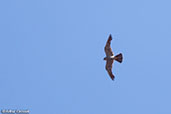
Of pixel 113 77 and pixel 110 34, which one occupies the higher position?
pixel 110 34

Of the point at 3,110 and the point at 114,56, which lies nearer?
the point at 114,56

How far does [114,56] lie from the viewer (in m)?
43.7

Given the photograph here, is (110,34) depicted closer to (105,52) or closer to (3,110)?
(105,52)

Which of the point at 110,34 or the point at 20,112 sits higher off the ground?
the point at 110,34

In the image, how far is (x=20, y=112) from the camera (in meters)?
46.9

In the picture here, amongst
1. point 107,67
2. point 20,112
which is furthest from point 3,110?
point 107,67

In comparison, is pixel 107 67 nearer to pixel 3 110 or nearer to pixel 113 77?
pixel 113 77

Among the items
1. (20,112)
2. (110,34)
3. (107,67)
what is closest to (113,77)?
(107,67)

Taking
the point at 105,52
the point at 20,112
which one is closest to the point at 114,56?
the point at 105,52

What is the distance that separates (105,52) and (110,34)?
6.83ft

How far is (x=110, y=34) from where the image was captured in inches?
1725

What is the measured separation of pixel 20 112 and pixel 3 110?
1.92 m

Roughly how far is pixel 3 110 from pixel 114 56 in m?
14.1

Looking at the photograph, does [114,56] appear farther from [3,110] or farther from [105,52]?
[3,110]
